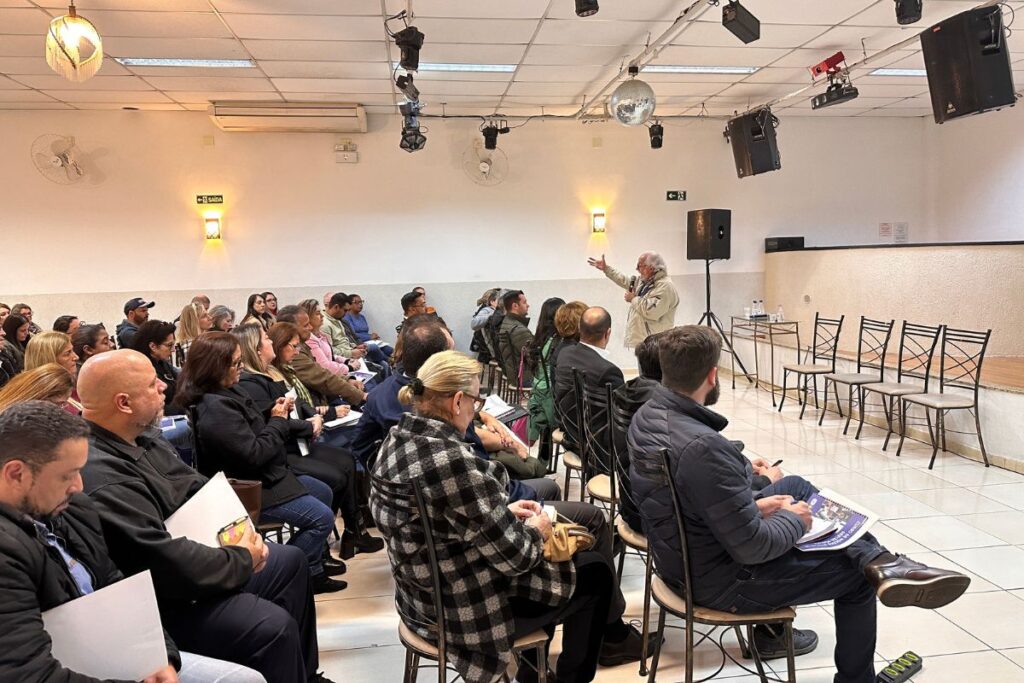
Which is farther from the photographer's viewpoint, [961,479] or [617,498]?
[961,479]

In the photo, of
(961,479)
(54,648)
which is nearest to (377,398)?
(54,648)

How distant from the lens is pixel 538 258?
29.2ft

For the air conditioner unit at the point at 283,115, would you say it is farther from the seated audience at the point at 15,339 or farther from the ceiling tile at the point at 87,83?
the seated audience at the point at 15,339

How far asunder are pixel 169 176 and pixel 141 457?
23.6 ft

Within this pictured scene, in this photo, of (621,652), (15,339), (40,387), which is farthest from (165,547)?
(15,339)

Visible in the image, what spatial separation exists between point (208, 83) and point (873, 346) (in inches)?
290

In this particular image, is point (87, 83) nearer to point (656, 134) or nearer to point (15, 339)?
point (15, 339)

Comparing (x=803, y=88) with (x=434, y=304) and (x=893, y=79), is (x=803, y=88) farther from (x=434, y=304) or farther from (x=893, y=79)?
(x=434, y=304)

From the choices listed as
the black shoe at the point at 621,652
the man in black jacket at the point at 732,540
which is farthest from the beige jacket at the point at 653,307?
the man in black jacket at the point at 732,540

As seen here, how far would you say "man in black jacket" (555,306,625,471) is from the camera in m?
3.54

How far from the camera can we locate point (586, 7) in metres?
4.05

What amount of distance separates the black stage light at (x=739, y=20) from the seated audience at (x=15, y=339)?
5187mm

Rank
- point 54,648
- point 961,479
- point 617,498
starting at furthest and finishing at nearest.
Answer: point 961,479
point 617,498
point 54,648

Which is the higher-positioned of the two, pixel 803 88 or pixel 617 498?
pixel 803 88
